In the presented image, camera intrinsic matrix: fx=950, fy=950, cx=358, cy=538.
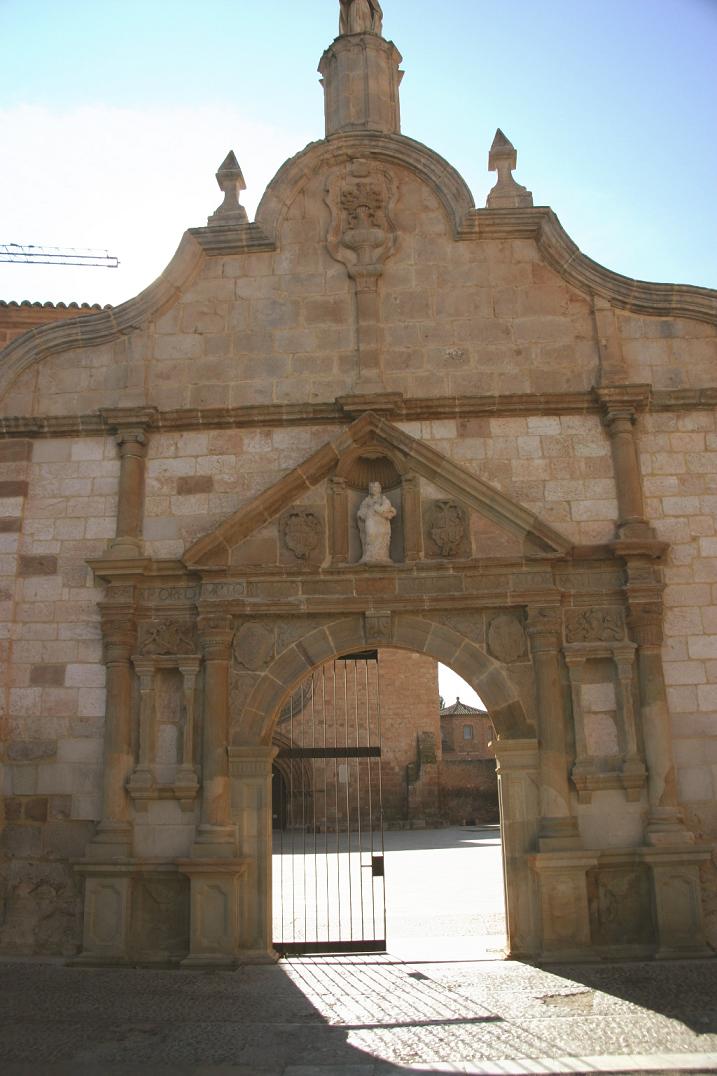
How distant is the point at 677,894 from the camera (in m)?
7.64

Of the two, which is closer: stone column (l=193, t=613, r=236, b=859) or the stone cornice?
stone column (l=193, t=613, r=236, b=859)

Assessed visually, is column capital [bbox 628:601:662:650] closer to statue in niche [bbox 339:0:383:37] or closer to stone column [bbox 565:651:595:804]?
stone column [bbox 565:651:595:804]

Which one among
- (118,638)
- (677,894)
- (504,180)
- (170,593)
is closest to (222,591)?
(170,593)

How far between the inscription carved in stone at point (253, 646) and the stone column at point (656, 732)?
10.5 ft

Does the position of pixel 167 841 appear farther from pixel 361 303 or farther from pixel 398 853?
pixel 398 853

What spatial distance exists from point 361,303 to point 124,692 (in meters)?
4.40

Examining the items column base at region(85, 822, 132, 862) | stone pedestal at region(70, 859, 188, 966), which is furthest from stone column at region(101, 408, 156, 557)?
stone pedestal at region(70, 859, 188, 966)

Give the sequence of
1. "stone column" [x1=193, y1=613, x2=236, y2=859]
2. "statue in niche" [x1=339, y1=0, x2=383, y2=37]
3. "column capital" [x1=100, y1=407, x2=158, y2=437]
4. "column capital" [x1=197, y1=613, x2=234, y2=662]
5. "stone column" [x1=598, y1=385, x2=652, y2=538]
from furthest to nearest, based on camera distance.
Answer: "statue in niche" [x1=339, y1=0, x2=383, y2=37]
"column capital" [x1=100, y1=407, x2=158, y2=437]
"stone column" [x1=598, y1=385, x2=652, y2=538]
"column capital" [x1=197, y1=613, x2=234, y2=662]
"stone column" [x1=193, y1=613, x2=236, y2=859]

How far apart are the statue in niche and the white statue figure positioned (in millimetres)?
5787

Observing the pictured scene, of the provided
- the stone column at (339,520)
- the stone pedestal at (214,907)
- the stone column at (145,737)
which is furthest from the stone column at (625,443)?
the stone pedestal at (214,907)

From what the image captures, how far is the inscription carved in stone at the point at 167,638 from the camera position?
8.51m

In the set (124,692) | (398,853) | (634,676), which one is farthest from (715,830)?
(398,853)

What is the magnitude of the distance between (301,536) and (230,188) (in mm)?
4060

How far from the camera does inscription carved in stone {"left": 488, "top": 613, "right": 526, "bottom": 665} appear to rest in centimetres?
830
